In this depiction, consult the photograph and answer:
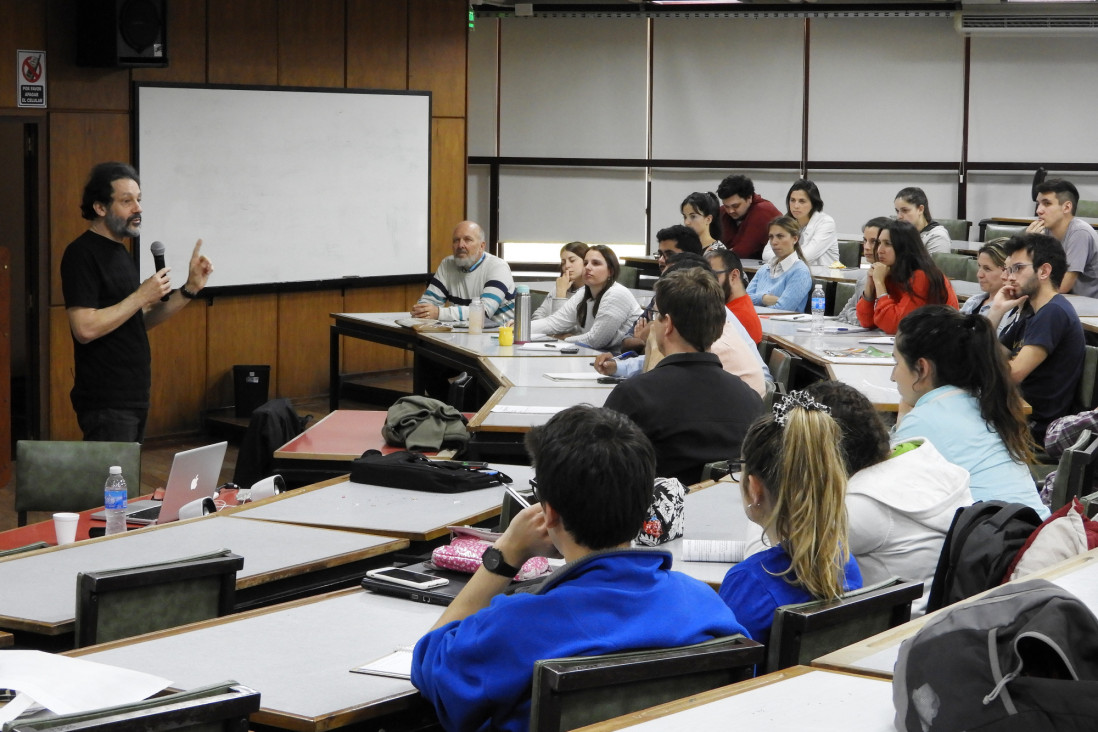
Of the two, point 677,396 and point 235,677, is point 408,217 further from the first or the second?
point 235,677

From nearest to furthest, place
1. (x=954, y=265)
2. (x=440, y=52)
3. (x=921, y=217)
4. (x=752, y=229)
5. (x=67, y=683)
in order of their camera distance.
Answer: (x=67, y=683), (x=954, y=265), (x=921, y=217), (x=440, y=52), (x=752, y=229)

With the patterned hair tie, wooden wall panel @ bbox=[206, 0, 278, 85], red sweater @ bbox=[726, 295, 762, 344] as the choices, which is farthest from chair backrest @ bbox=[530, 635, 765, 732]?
wooden wall panel @ bbox=[206, 0, 278, 85]

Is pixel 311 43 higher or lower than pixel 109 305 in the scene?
higher

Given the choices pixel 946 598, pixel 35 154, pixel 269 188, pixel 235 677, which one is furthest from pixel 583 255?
pixel 235 677

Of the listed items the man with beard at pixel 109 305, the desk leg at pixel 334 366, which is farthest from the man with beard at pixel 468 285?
the man with beard at pixel 109 305

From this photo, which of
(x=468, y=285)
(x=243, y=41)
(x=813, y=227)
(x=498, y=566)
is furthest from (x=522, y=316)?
Answer: (x=498, y=566)

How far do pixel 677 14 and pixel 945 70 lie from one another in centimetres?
247

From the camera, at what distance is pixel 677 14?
11.2 metres

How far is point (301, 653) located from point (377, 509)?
109cm

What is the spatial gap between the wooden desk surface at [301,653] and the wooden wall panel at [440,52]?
688cm

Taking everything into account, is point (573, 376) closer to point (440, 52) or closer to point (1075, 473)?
point (1075, 473)

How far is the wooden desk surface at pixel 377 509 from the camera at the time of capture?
3.12 m

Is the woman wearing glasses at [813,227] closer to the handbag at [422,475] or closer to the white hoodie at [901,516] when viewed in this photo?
the handbag at [422,475]

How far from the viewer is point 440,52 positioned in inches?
357
